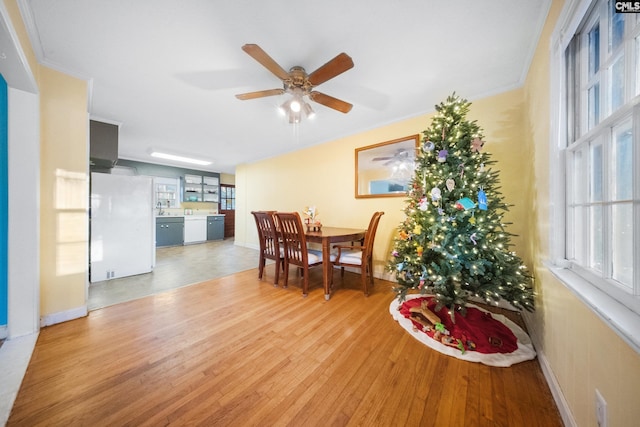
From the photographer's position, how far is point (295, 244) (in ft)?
7.80

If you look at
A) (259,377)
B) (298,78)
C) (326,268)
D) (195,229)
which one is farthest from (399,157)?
(195,229)

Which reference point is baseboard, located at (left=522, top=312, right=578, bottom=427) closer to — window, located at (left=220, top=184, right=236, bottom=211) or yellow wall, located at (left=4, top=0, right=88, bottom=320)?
yellow wall, located at (left=4, top=0, right=88, bottom=320)

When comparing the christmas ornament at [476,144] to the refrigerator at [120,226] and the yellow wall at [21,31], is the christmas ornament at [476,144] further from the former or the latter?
the refrigerator at [120,226]

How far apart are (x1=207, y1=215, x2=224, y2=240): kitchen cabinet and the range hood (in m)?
3.19

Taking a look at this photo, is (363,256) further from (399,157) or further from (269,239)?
(399,157)

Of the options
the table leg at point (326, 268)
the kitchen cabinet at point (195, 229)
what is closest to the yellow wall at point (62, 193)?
the table leg at point (326, 268)

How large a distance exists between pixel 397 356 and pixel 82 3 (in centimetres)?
316

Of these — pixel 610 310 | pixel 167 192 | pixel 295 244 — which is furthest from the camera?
pixel 167 192

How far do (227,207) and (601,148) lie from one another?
7530 mm

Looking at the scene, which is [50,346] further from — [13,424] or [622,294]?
[622,294]

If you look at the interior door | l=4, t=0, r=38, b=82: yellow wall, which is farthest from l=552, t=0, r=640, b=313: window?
the interior door

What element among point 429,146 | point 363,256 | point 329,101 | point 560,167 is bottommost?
point 363,256

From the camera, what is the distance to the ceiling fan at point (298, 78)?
4.54ft

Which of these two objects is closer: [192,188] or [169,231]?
[169,231]
